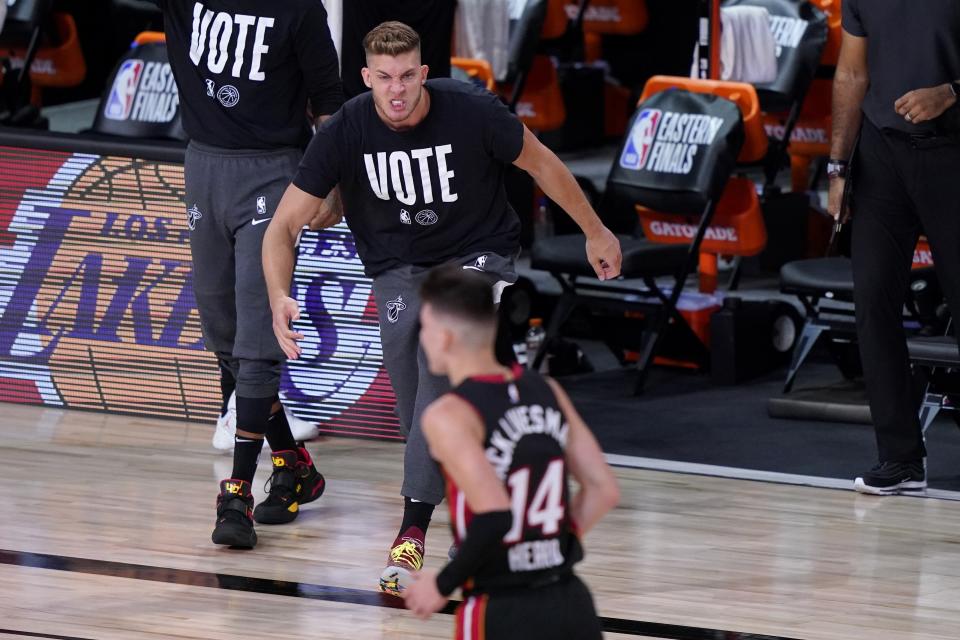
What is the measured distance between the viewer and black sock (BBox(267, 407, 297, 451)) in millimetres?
5438

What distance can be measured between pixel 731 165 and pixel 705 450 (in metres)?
1.58

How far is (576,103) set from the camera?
11570mm

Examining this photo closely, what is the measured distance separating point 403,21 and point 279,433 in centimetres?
173

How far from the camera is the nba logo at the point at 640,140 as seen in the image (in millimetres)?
7723

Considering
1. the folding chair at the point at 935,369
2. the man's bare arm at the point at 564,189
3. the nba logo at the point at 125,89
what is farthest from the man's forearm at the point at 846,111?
the nba logo at the point at 125,89

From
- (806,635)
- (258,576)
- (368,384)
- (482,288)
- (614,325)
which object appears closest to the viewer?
(482,288)

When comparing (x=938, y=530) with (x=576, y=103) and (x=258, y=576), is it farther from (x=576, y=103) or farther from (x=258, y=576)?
(x=576, y=103)

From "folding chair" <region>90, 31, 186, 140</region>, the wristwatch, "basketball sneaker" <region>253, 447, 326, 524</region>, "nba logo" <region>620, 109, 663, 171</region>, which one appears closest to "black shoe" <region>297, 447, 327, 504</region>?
"basketball sneaker" <region>253, 447, 326, 524</region>

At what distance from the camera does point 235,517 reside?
505 centimetres

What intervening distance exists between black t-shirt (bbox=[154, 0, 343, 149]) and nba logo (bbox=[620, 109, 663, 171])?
2.69 meters

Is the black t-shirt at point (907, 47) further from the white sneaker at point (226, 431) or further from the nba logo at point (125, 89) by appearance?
the nba logo at point (125, 89)

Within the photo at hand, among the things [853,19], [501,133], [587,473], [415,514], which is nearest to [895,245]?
[853,19]

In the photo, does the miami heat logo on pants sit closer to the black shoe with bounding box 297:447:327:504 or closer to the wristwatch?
the black shoe with bounding box 297:447:327:504

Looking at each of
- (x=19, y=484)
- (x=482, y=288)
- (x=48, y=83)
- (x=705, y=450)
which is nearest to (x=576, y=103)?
(x=48, y=83)
